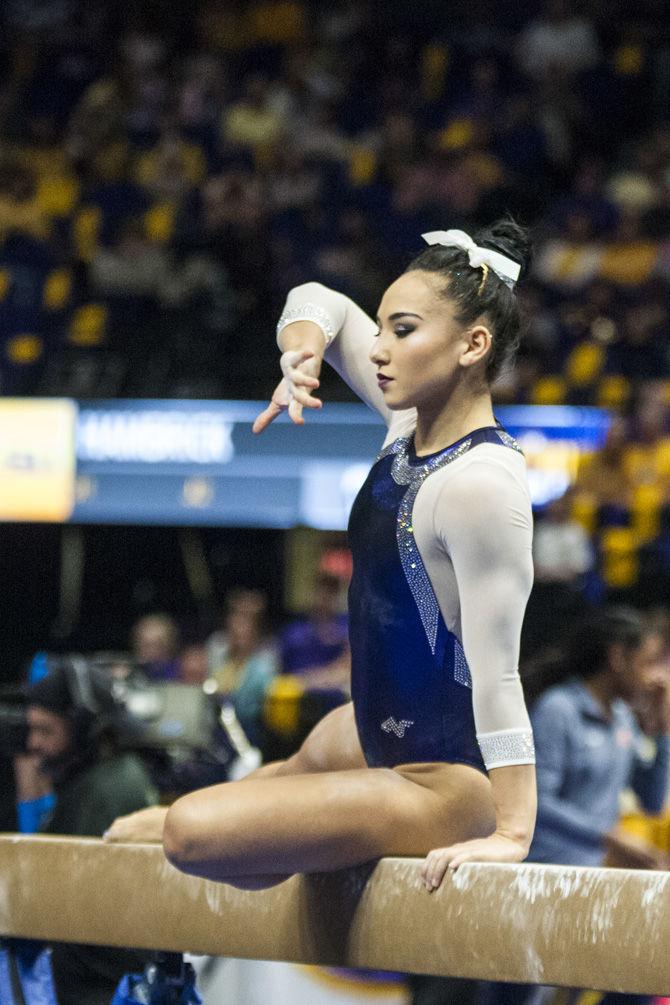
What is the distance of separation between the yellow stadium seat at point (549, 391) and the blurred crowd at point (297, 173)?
1.1 inches

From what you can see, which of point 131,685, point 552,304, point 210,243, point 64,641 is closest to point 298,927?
point 131,685

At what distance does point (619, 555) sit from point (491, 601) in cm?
613

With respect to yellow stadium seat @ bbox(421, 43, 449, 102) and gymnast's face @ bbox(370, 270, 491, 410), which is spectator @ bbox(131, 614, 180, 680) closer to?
gymnast's face @ bbox(370, 270, 491, 410)

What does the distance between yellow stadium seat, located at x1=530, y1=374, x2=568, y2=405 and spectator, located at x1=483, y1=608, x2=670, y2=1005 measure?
3778 millimetres

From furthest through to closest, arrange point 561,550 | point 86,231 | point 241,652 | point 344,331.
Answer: point 86,231 < point 561,550 < point 241,652 < point 344,331

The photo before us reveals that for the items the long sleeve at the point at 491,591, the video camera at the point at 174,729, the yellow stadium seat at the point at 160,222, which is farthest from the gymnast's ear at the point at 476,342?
the yellow stadium seat at the point at 160,222

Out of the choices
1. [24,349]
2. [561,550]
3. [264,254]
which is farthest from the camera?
[264,254]

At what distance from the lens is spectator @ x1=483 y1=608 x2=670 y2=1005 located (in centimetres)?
452

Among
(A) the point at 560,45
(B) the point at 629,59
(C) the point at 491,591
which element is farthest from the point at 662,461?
(C) the point at 491,591

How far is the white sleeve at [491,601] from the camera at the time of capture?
2.27 metres

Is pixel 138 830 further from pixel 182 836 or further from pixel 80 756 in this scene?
pixel 80 756

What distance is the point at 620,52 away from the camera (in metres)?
12.0

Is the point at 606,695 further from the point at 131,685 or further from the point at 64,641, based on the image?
the point at 64,641

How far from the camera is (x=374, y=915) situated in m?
2.37
